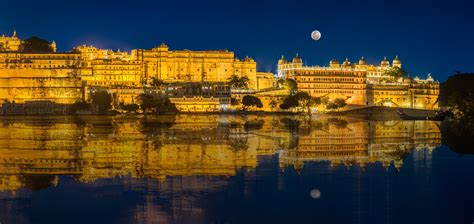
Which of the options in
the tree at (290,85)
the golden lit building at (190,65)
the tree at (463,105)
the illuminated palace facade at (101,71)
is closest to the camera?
the tree at (463,105)

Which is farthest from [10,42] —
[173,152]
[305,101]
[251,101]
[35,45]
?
[173,152]

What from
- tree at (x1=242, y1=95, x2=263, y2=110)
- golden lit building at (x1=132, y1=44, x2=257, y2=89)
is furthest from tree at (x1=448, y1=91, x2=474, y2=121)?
golden lit building at (x1=132, y1=44, x2=257, y2=89)

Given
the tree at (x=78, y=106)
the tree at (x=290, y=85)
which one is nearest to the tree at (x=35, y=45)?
the tree at (x=78, y=106)

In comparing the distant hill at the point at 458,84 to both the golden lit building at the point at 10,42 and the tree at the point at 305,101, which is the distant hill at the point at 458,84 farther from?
the golden lit building at the point at 10,42

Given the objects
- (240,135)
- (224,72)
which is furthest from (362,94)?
(240,135)

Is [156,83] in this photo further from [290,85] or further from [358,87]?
[358,87]

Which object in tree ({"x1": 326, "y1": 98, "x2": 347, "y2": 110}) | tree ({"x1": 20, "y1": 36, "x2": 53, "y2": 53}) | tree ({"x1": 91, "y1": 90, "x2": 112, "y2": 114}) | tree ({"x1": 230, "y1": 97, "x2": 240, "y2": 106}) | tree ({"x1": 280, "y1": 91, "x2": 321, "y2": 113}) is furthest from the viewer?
tree ({"x1": 20, "y1": 36, "x2": 53, "y2": 53})

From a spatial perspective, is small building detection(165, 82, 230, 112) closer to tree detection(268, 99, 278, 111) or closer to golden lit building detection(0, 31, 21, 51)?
tree detection(268, 99, 278, 111)

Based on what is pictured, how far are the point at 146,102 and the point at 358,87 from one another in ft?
98.5

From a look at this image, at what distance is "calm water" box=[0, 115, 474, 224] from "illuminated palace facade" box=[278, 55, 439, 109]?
173 ft

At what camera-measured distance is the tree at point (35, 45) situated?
75125 millimetres

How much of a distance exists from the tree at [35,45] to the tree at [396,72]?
1808 inches

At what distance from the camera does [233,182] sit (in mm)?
16266

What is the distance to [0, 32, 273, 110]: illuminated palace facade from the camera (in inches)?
2694
